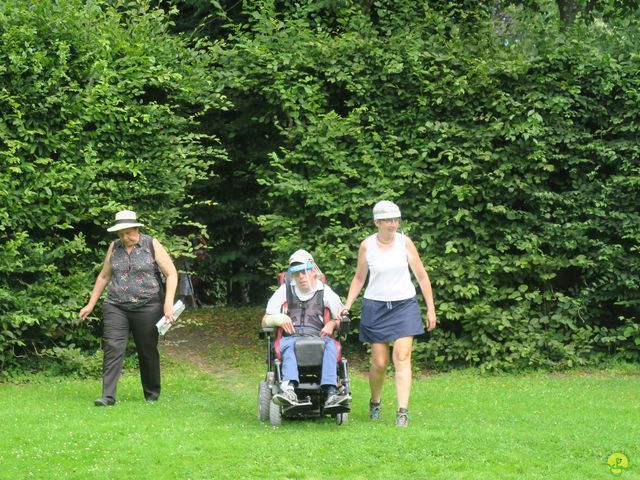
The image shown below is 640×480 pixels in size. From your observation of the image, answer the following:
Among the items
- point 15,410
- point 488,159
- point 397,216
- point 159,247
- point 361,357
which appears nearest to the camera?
point 397,216

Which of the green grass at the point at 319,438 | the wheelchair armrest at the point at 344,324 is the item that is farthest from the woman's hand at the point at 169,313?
the wheelchair armrest at the point at 344,324

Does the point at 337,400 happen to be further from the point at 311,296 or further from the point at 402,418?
the point at 311,296

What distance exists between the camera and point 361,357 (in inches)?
494

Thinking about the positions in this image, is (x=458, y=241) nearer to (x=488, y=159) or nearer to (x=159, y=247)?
(x=488, y=159)

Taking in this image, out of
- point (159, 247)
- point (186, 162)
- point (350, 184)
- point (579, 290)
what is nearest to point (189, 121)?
point (186, 162)

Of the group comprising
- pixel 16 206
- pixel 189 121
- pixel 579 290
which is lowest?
pixel 579 290

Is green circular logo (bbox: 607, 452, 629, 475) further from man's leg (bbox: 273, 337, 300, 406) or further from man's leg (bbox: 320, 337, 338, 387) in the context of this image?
man's leg (bbox: 273, 337, 300, 406)

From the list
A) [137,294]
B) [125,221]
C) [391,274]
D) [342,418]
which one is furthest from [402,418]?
[125,221]

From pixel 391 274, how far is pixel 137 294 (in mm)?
2598

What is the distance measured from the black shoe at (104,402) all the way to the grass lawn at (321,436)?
4.0 inches

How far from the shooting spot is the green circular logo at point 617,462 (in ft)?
22.4

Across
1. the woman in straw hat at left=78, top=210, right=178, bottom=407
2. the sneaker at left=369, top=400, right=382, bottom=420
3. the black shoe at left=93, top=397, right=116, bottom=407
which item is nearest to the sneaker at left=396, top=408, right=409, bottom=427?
the sneaker at left=369, top=400, right=382, bottom=420

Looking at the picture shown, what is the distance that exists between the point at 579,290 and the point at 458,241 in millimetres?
1610

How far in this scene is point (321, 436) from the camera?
782 cm
